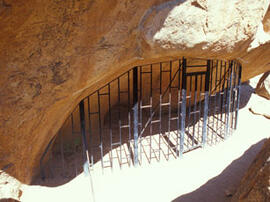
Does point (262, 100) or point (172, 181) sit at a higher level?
point (262, 100)

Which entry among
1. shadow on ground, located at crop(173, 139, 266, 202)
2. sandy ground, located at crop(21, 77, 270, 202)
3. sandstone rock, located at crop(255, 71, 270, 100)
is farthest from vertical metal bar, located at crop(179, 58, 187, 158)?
sandstone rock, located at crop(255, 71, 270, 100)

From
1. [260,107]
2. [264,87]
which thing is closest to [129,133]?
[260,107]

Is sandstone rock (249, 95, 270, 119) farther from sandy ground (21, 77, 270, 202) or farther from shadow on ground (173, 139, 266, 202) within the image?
shadow on ground (173, 139, 266, 202)

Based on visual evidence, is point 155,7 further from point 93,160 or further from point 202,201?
point 93,160

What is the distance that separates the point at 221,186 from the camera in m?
4.15

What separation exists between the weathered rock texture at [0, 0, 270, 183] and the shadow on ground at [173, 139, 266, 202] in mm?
2598

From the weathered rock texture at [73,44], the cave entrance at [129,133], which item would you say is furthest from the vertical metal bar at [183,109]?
the weathered rock texture at [73,44]

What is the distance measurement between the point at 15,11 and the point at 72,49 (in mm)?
890

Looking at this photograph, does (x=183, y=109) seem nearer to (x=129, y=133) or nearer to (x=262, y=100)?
(x=129, y=133)

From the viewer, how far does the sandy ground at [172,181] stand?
161 inches

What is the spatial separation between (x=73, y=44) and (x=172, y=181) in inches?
135

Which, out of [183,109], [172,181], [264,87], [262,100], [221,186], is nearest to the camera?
[221,186]

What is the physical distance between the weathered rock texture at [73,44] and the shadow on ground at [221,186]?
260 centimetres

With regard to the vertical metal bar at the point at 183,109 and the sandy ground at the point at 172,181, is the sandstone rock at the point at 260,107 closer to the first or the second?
the sandy ground at the point at 172,181
